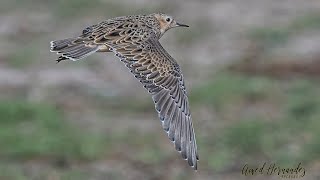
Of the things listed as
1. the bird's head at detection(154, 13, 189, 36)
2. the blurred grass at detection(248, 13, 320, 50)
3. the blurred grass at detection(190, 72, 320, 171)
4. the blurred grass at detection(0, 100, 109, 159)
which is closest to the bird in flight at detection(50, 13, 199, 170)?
the bird's head at detection(154, 13, 189, 36)

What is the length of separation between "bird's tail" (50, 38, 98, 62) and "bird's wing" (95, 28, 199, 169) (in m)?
0.13

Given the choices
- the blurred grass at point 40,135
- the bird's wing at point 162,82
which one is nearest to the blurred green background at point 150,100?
the blurred grass at point 40,135

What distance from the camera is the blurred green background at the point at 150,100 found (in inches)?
439

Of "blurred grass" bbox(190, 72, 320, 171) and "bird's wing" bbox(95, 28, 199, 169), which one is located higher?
"bird's wing" bbox(95, 28, 199, 169)

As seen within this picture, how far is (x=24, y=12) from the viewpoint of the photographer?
18.2m

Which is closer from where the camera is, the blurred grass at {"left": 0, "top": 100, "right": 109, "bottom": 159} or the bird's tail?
the bird's tail

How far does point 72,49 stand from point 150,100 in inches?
177

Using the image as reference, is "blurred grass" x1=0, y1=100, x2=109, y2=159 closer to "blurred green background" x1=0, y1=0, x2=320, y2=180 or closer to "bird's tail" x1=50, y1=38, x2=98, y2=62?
"blurred green background" x1=0, y1=0, x2=320, y2=180

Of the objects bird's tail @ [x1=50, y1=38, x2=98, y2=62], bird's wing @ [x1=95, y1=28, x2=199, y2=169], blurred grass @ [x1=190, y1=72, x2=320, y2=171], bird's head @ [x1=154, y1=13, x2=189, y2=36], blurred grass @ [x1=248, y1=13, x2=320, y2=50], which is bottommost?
blurred grass @ [x1=190, y1=72, x2=320, y2=171]

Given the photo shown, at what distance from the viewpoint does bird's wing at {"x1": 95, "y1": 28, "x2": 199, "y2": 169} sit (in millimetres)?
8953

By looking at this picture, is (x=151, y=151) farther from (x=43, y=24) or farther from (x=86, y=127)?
(x=43, y=24)

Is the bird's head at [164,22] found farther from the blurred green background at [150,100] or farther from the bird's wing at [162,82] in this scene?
the blurred green background at [150,100]

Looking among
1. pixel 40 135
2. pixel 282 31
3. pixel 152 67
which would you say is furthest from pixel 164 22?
pixel 282 31

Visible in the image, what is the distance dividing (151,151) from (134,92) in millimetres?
2736
